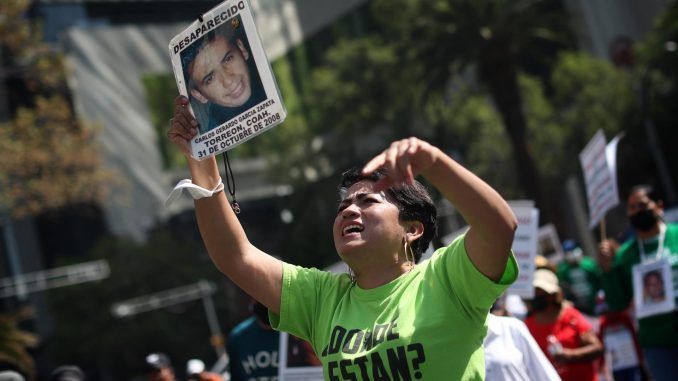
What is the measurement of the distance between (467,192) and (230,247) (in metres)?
0.83

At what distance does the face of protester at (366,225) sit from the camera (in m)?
3.43

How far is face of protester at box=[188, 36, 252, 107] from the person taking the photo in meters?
3.57

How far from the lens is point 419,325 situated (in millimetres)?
3295

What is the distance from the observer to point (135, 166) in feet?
172

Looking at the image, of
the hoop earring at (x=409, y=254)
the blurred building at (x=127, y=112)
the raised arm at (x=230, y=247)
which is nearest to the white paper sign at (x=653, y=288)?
the hoop earring at (x=409, y=254)

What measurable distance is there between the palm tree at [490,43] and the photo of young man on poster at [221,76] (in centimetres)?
2267

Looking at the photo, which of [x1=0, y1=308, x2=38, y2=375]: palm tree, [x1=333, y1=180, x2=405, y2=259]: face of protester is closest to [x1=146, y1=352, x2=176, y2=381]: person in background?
[x1=333, y1=180, x2=405, y2=259]: face of protester

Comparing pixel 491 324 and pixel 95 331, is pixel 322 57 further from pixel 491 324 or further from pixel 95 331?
pixel 491 324

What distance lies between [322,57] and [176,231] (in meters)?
9.84

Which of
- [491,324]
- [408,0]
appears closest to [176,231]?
[408,0]

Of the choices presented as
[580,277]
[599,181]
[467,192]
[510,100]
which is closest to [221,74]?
[467,192]

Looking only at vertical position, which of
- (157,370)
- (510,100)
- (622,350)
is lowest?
(622,350)

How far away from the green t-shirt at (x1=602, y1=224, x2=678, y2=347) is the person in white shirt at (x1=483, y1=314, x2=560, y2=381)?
2351 millimetres

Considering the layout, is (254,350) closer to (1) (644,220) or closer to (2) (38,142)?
(1) (644,220)
